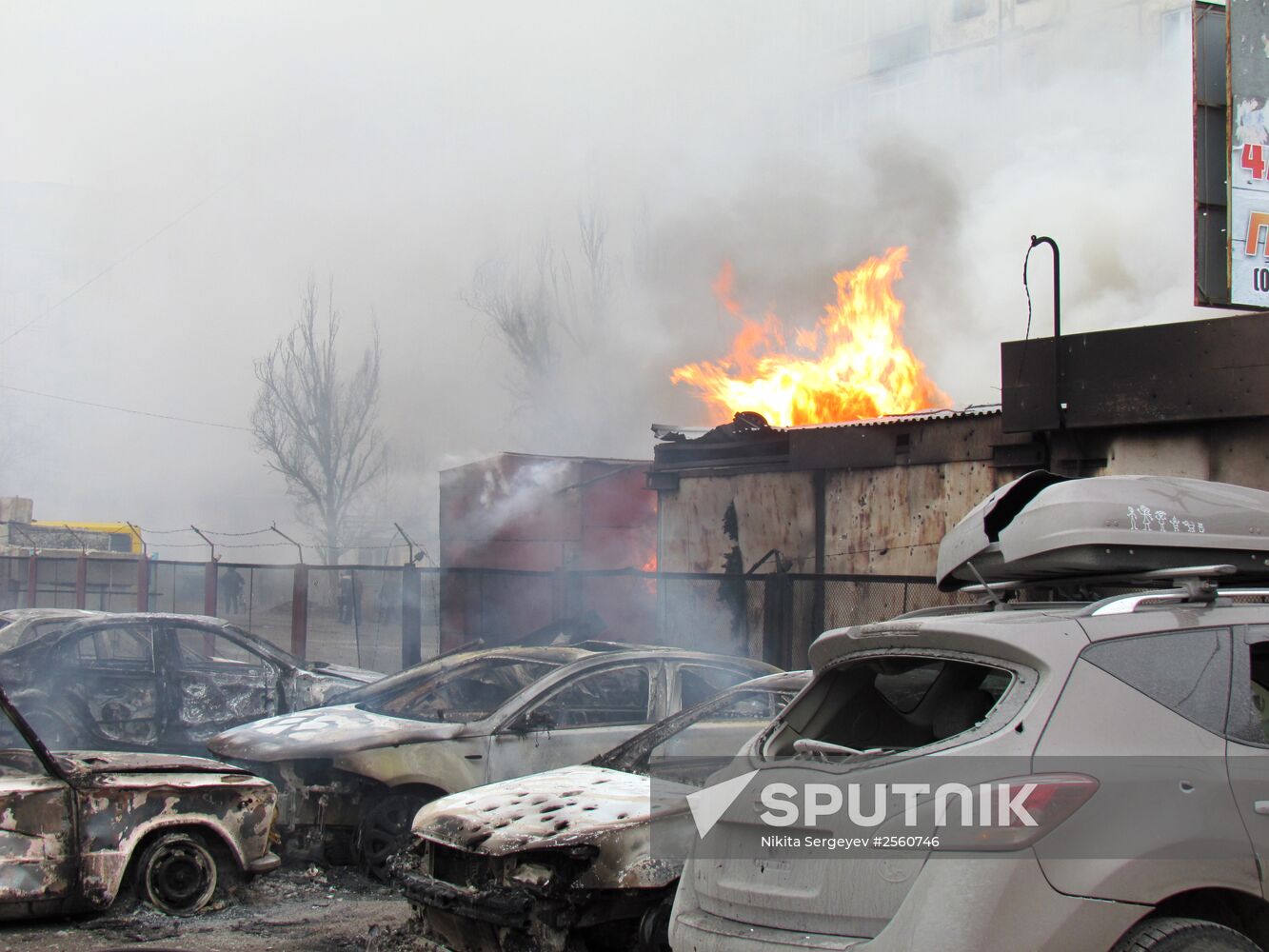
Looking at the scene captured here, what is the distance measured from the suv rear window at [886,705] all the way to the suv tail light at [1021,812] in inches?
32.8

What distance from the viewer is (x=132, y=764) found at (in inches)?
263

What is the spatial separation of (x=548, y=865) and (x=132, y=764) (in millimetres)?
3002

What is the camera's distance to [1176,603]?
3.50 metres

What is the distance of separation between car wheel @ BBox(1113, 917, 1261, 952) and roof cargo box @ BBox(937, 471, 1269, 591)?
113 cm

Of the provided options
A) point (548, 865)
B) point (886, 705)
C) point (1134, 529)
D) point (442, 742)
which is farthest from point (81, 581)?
point (1134, 529)

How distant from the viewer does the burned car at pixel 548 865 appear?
4.86m

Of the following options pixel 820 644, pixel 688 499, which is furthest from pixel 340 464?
pixel 820 644

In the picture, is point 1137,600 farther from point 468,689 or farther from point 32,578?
point 32,578

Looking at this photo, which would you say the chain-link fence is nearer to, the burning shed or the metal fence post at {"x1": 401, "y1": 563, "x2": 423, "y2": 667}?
the metal fence post at {"x1": 401, "y1": 563, "x2": 423, "y2": 667}

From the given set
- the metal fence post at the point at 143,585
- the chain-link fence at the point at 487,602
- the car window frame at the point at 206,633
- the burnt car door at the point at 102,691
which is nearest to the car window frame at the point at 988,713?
the chain-link fence at the point at 487,602

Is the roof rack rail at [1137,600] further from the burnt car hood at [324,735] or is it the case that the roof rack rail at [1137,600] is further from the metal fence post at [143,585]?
the metal fence post at [143,585]

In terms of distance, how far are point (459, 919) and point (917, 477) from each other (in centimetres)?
905

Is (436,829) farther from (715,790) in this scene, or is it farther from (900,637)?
(900,637)

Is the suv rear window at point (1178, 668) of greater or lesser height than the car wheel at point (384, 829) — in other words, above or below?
above
